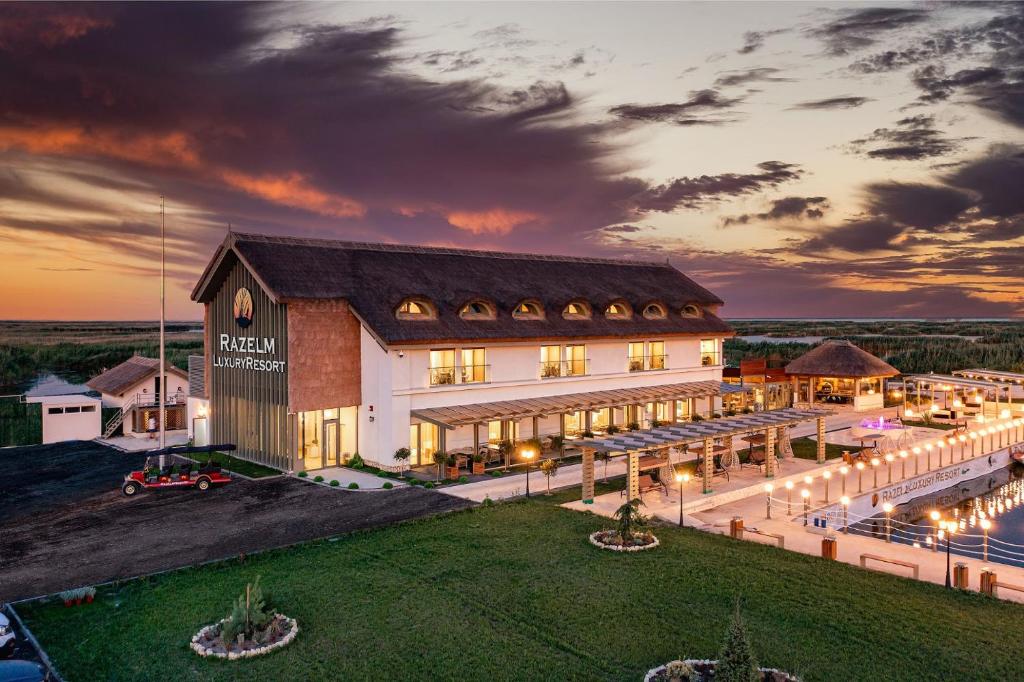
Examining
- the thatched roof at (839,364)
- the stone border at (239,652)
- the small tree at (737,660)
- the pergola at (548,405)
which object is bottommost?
the stone border at (239,652)

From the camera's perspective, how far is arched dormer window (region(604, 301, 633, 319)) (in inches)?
1319

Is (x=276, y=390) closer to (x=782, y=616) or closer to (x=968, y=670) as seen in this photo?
(x=782, y=616)

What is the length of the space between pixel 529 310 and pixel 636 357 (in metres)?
6.84

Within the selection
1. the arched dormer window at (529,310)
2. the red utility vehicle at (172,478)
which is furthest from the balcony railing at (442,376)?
the red utility vehicle at (172,478)

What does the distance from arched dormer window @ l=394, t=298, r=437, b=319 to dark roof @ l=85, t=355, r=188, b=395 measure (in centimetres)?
1352

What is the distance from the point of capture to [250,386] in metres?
26.8

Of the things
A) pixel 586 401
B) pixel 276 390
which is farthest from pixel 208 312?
pixel 586 401

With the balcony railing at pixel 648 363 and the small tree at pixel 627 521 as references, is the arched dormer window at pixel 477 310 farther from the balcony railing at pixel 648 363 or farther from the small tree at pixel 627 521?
the small tree at pixel 627 521

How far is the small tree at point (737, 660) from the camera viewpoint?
828cm

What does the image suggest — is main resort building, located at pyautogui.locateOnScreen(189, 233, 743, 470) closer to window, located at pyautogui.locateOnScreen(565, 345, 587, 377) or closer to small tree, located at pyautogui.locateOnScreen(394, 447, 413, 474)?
window, located at pyautogui.locateOnScreen(565, 345, 587, 377)

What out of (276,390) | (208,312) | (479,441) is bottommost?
(479,441)

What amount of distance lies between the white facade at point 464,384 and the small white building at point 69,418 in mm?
15052

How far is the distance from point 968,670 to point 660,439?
11.3 meters

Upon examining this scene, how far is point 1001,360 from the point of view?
66375 mm
